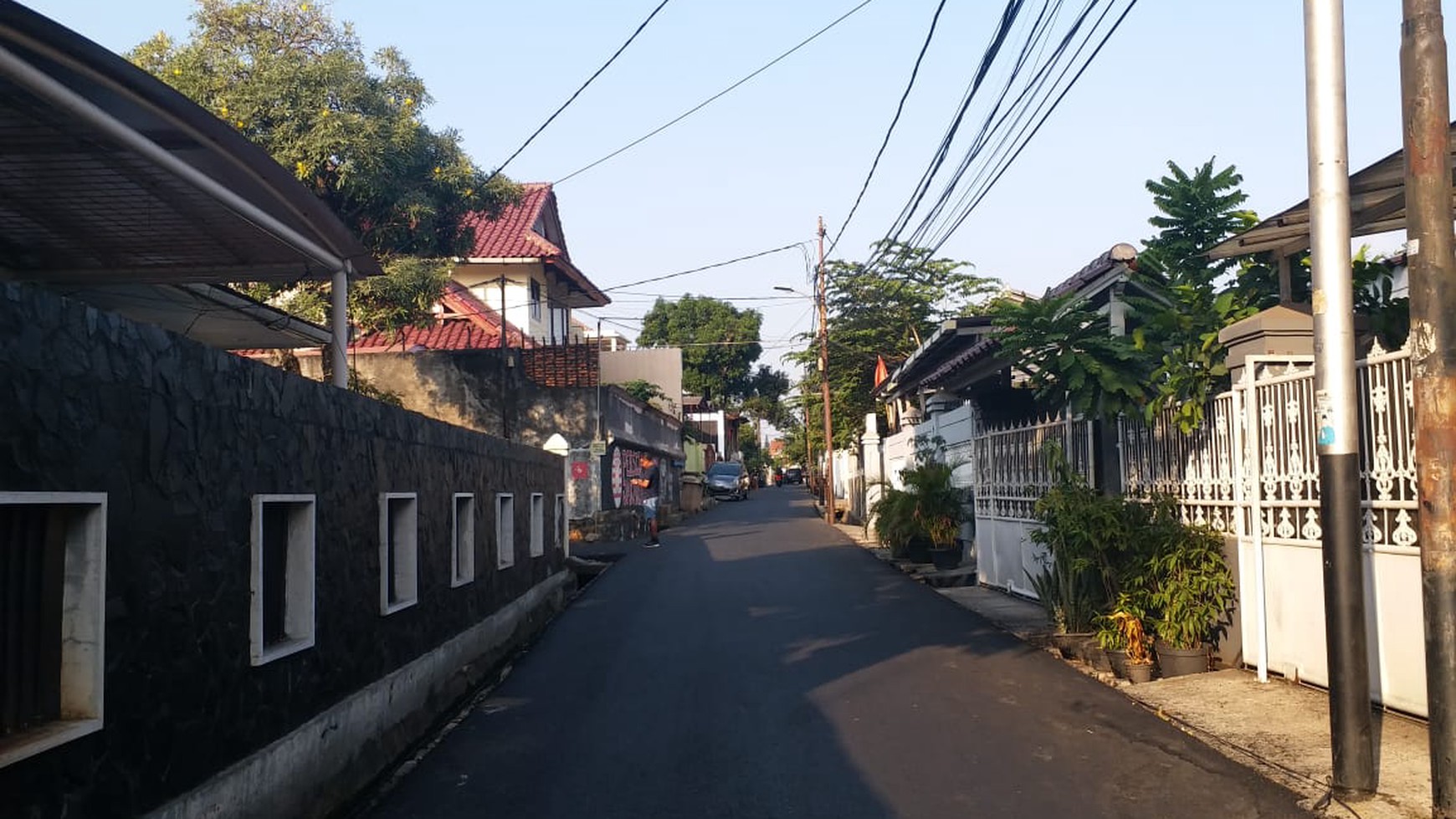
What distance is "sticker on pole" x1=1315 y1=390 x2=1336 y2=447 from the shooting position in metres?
6.06

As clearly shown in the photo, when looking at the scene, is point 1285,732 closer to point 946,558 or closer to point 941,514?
point 946,558

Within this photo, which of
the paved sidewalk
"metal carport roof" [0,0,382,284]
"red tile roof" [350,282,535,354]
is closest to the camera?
the paved sidewalk

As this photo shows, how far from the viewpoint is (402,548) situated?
1022cm

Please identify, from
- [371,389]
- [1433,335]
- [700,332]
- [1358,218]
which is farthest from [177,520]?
[700,332]

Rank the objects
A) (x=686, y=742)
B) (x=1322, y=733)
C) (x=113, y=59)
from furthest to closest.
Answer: (x=686, y=742) < (x=1322, y=733) < (x=113, y=59)

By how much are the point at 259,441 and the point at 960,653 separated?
6.84 m

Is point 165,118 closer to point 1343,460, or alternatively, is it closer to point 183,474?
point 183,474

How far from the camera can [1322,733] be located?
7211 mm

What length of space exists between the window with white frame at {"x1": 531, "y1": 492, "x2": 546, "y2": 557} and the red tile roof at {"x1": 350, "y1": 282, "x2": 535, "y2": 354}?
12088mm

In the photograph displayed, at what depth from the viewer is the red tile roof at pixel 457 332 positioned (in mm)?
29484

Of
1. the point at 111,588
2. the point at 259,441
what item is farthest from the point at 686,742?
the point at 111,588

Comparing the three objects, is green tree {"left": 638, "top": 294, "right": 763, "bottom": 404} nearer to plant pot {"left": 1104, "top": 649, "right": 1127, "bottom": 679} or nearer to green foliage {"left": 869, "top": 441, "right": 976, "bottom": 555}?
green foliage {"left": 869, "top": 441, "right": 976, "bottom": 555}

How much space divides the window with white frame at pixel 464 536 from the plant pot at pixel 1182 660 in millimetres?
6781

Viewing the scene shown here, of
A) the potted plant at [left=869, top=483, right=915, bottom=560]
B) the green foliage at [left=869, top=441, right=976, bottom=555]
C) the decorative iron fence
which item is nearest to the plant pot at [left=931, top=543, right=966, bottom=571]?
the green foliage at [left=869, top=441, right=976, bottom=555]
